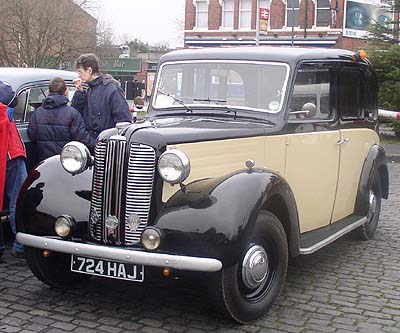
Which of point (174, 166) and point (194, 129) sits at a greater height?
point (194, 129)

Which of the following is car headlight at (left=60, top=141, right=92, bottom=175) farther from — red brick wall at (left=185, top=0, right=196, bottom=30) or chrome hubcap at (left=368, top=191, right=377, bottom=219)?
red brick wall at (left=185, top=0, right=196, bottom=30)

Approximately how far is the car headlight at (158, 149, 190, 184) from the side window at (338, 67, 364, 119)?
2557mm

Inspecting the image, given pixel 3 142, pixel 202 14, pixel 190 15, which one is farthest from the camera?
pixel 190 15

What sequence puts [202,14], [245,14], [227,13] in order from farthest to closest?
[202,14] → [227,13] → [245,14]

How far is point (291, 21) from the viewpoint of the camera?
4128cm

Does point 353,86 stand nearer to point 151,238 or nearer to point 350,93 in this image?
point 350,93

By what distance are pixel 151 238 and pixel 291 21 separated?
39.1 meters

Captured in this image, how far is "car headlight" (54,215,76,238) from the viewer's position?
4.44 meters

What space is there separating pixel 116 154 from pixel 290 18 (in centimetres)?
3867

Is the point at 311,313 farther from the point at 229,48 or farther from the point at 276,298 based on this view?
the point at 229,48

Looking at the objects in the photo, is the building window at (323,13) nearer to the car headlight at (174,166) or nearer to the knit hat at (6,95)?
the knit hat at (6,95)

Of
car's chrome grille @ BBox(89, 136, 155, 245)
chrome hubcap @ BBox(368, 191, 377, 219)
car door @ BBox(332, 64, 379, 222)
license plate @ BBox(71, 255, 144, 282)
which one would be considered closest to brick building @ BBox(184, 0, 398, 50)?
chrome hubcap @ BBox(368, 191, 377, 219)


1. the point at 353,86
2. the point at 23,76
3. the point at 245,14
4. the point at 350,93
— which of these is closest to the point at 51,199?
the point at 23,76

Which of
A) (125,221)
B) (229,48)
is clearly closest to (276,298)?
(125,221)
